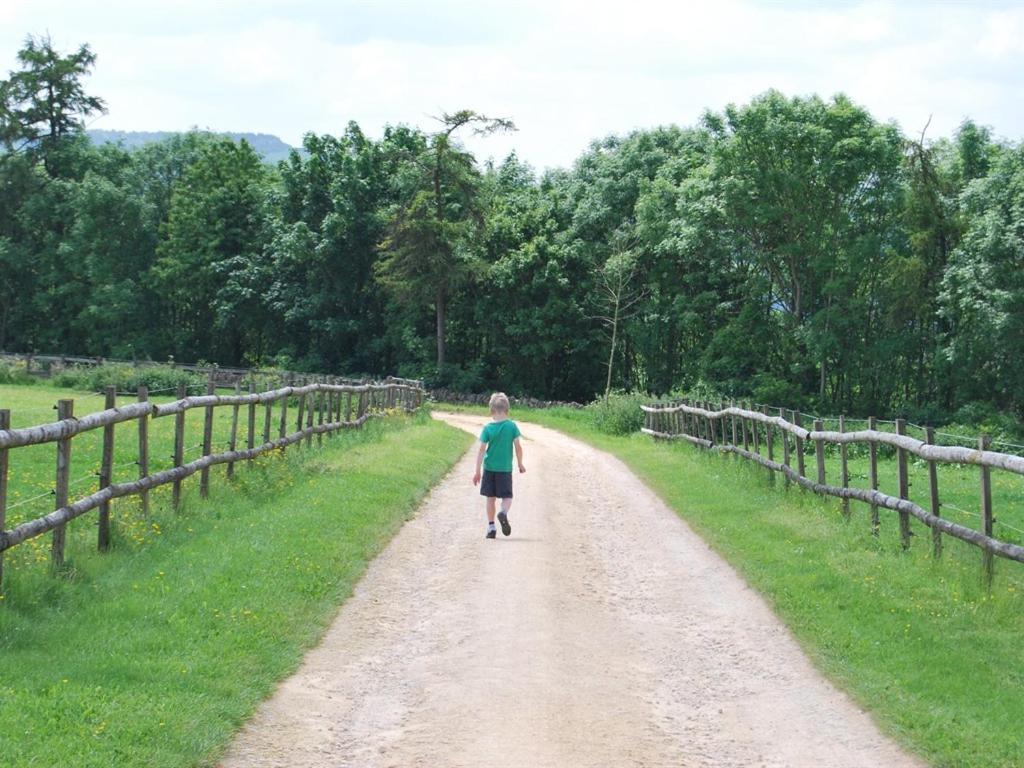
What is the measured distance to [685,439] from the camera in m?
29.4

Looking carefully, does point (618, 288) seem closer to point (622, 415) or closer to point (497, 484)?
point (622, 415)

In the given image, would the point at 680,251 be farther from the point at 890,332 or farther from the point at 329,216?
the point at 329,216

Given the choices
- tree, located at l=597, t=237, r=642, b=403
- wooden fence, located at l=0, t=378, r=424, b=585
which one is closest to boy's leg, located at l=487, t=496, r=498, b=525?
wooden fence, located at l=0, t=378, r=424, b=585

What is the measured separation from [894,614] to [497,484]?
5.65 m

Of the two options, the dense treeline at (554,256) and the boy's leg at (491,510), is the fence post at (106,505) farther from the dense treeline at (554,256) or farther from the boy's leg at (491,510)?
the dense treeline at (554,256)

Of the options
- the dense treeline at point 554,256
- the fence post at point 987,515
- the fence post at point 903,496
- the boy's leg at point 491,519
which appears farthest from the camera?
the dense treeline at point 554,256

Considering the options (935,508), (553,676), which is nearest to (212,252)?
(935,508)

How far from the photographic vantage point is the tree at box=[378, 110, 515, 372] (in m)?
58.1

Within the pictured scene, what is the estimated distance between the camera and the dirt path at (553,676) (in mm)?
6527

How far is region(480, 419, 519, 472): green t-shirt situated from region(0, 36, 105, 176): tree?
65.2 m

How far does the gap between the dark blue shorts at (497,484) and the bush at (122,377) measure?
33563mm

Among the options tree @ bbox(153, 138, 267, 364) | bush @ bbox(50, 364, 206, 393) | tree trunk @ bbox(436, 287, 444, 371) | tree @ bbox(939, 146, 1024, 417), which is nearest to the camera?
tree @ bbox(939, 146, 1024, 417)

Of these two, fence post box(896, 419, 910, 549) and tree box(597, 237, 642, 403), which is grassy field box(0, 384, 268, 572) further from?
tree box(597, 237, 642, 403)

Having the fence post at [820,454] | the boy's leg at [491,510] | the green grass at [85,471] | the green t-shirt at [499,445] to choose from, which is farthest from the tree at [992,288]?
the boy's leg at [491,510]
